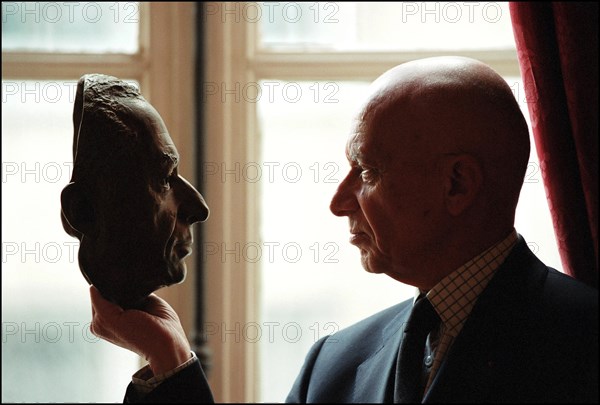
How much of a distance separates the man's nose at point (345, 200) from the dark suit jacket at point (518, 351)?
0.26 metres

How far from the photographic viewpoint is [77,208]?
1.26 m

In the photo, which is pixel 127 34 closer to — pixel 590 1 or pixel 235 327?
pixel 235 327

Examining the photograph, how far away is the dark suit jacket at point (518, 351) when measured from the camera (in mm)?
1161

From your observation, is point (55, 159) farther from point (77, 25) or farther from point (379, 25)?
point (379, 25)

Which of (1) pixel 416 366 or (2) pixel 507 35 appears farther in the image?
(2) pixel 507 35

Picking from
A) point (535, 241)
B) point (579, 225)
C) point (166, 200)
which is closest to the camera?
point (166, 200)

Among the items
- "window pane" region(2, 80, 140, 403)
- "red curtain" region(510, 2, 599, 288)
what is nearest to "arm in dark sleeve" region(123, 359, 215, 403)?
"red curtain" region(510, 2, 599, 288)

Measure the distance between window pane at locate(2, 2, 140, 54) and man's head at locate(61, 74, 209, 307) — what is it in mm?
1153

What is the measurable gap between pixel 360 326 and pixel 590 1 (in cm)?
70

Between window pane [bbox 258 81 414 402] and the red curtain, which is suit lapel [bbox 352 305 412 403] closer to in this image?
the red curtain

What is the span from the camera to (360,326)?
1.49m

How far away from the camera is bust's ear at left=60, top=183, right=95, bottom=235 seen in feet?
4.07

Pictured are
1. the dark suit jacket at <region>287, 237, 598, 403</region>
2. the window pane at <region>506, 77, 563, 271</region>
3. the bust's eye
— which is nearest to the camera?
the dark suit jacket at <region>287, 237, 598, 403</region>

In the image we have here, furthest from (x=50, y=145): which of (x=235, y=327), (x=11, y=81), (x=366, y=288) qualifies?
(x=366, y=288)
